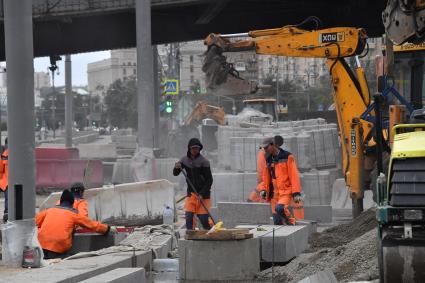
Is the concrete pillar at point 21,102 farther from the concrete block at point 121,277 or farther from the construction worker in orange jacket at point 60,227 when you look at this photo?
the concrete block at point 121,277

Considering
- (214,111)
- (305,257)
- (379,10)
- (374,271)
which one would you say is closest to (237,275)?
(305,257)

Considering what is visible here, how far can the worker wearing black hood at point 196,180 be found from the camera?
12.6 m

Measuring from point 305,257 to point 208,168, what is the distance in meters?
2.85

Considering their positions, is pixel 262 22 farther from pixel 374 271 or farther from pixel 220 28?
pixel 374 271

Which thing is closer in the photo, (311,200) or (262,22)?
(311,200)

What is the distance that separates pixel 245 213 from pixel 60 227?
4.62 meters

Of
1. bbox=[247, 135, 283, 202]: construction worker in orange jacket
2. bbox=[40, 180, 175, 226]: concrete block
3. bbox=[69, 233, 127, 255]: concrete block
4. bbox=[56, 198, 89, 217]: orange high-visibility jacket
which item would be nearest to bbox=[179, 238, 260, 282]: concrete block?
bbox=[69, 233, 127, 255]: concrete block

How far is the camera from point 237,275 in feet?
32.0

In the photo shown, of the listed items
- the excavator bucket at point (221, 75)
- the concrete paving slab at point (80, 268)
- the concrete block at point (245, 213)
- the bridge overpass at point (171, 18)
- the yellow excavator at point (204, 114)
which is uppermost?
the bridge overpass at point (171, 18)

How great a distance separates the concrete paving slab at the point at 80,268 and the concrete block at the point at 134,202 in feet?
24.1

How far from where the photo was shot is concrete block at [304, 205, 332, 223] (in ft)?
52.9

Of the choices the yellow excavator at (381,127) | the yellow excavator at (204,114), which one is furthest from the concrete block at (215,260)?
the yellow excavator at (204,114)

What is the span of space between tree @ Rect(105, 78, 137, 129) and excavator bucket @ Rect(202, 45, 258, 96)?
3236 inches

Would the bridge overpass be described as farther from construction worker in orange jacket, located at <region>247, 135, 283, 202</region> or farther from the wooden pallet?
the wooden pallet
